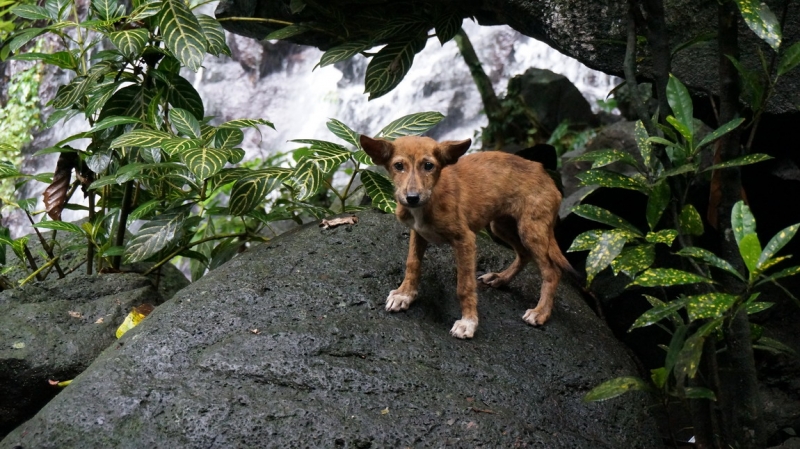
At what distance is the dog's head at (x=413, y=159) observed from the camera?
3.75m

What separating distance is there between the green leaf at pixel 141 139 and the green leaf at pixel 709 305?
3.37 metres

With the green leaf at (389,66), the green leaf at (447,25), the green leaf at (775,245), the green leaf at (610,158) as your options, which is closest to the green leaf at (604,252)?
the green leaf at (610,158)

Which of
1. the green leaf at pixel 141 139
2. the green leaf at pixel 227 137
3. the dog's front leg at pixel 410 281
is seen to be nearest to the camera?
the dog's front leg at pixel 410 281

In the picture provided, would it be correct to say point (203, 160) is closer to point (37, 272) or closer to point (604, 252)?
point (37, 272)

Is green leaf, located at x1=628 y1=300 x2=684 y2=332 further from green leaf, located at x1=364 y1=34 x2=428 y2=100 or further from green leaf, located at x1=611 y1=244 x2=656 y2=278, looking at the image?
green leaf, located at x1=364 y1=34 x2=428 y2=100

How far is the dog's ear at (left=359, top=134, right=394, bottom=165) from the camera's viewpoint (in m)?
3.80

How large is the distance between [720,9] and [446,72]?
9255mm

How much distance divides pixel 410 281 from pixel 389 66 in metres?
1.83

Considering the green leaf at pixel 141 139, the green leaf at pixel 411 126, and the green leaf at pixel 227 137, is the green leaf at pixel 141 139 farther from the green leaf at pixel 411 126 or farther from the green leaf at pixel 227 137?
the green leaf at pixel 411 126

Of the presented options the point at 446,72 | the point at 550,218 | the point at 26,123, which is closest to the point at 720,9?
the point at 550,218

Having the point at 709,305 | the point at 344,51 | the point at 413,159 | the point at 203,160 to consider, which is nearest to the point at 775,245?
the point at 709,305

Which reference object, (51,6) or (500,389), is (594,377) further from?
(51,6)

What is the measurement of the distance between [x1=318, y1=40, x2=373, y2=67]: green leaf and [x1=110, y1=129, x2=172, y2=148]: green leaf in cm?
122

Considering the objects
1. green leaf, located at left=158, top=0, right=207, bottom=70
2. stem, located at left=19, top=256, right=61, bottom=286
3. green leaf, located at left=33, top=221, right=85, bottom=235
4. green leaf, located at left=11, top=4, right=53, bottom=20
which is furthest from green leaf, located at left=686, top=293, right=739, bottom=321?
green leaf, located at left=11, top=4, right=53, bottom=20
